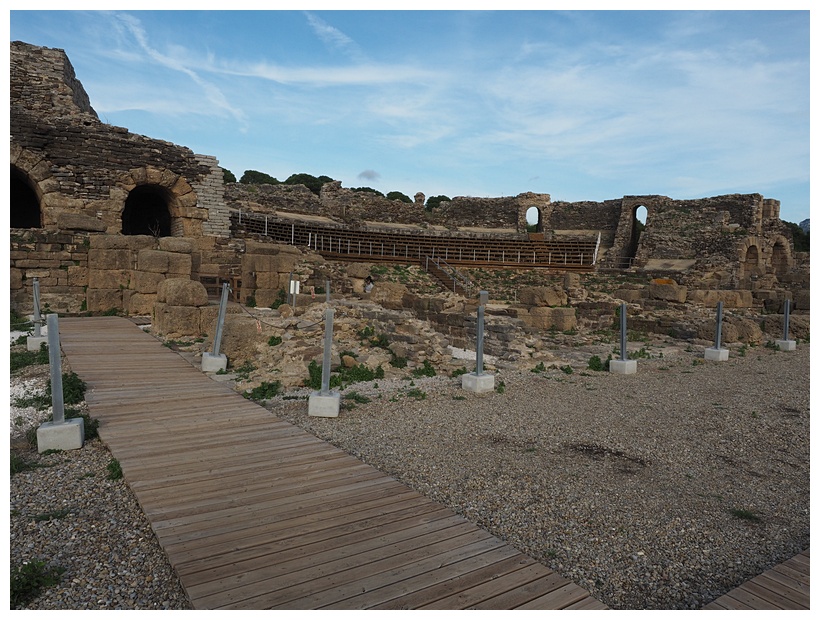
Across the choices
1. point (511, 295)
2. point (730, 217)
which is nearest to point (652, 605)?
point (511, 295)

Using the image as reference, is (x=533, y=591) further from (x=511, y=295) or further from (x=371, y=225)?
(x=371, y=225)

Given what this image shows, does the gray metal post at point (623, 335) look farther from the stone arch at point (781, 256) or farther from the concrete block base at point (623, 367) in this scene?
the stone arch at point (781, 256)

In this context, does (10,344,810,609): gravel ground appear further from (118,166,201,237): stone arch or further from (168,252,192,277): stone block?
(118,166,201,237): stone arch

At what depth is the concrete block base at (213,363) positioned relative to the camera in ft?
28.5

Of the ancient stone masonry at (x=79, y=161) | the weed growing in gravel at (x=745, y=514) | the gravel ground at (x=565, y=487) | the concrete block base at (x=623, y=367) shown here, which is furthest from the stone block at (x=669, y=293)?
the weed growing in gravel at (x=745, y=514)

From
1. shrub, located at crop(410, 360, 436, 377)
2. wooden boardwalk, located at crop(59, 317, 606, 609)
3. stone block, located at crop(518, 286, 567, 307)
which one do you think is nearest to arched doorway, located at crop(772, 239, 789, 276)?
stone block, located at crop(518, 286, 567, 307)

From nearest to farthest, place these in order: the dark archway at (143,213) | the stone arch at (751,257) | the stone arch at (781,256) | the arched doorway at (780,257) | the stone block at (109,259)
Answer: the stone block at (109,259)
the dark archway at (143,213)
the stone arch at (751,257)
the stone arch at (781,256)
the arched doorway at (780,257)

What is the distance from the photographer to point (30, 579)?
3.05 m

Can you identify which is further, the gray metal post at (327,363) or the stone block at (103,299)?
the stone block at (103,299)

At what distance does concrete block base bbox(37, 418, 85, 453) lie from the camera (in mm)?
5254

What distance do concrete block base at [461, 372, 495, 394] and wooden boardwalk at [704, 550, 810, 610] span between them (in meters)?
5.43

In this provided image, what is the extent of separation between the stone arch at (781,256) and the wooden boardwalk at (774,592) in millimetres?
34135

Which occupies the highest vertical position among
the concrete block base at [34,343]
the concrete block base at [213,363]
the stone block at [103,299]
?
the stone block at [103,299]

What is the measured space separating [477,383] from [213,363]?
417 cm
